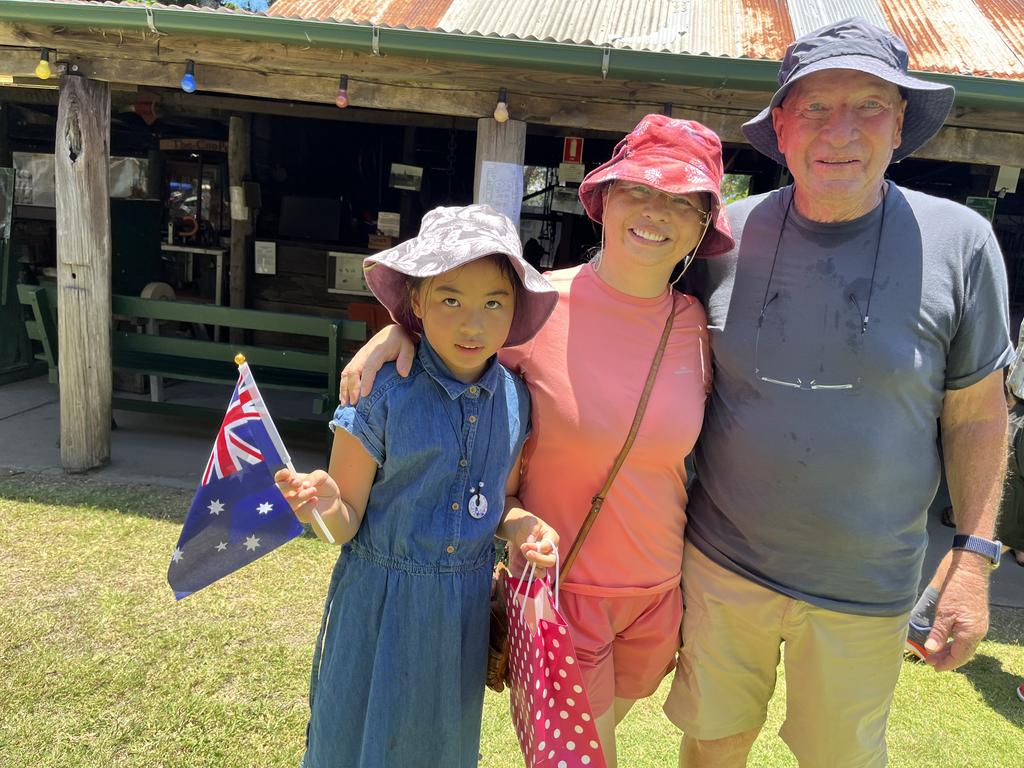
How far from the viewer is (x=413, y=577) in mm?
1534

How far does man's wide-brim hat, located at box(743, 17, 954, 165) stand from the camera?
1.59m

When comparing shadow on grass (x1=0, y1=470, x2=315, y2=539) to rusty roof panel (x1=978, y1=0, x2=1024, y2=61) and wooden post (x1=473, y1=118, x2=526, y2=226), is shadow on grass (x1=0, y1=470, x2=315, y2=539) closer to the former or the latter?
wooden post (x1=473, y1=118, x2=526, y2=226)

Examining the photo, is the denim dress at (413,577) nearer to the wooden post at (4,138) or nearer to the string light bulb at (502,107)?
the string light bulb at (502,107)

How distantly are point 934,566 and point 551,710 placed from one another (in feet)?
→ 12.7

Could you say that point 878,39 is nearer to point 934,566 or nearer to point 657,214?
point 657,214

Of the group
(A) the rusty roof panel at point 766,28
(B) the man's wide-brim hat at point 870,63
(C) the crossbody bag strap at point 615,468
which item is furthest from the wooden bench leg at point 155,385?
(B) the man's wide-brim hat at point 870,63

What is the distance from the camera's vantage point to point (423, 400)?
1526 mm

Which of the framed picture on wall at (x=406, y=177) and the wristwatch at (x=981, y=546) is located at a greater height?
the framed picture on wall at (x=406, y=177)

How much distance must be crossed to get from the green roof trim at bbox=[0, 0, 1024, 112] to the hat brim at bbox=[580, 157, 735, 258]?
7.67ft

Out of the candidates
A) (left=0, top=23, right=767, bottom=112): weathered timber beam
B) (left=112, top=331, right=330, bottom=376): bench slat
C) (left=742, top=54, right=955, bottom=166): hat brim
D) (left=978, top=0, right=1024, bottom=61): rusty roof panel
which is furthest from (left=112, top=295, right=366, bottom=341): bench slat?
(left=978, top=0, right=1024, bottom=61): rusty roof panel

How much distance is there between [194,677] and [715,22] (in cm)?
468

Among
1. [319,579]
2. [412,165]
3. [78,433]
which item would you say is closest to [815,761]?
[319,579]

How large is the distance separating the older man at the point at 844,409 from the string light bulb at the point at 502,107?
2672 millimetres

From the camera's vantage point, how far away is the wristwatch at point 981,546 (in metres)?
1.68
